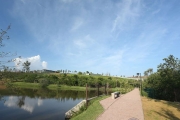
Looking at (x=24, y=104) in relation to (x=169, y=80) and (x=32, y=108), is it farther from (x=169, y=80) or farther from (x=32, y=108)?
(x=169, y=80)

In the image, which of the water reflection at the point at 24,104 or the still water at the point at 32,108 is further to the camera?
the water reflection at the point at 24,104

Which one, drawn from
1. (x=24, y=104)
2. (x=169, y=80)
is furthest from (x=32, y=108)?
(x=169, y=80)

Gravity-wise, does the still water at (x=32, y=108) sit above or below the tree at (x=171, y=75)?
below

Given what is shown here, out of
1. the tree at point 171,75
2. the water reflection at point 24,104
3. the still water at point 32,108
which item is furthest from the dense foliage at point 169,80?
the water reflection at point 24,104

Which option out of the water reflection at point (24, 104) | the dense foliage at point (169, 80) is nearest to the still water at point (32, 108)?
the water reflection at point (24, 104)

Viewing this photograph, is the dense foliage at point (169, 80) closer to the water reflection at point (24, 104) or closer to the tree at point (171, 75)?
the tree at point (171, 75)

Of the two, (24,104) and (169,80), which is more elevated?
(169,80)

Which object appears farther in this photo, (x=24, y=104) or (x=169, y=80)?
(x=24, y=104)

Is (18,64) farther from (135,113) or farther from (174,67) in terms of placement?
(174,67)

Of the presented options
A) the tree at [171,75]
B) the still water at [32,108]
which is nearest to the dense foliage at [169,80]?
the tree at [171,75]

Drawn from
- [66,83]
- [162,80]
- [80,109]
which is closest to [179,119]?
[80,109]

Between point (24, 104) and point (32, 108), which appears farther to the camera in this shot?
point (24, 104)

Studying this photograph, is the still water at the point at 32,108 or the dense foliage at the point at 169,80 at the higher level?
the dense foliage at the point at 169,80

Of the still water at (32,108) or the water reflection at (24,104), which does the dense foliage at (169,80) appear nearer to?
the still water at (32,108)
